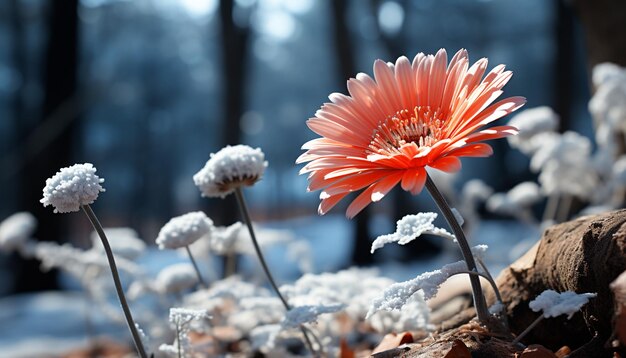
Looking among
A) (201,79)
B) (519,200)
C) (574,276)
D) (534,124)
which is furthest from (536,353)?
(201,79)

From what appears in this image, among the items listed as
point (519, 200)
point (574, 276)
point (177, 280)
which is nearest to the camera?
point (574, 276)

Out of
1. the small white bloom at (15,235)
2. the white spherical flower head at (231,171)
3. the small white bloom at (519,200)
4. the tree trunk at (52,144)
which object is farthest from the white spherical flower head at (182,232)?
the tree trunk at (52,144)

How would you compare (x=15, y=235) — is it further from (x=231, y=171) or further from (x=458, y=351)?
(x=458, y=351)

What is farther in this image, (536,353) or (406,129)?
(406,129)

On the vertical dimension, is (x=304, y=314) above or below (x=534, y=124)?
below

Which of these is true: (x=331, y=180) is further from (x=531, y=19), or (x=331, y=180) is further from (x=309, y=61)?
(x=309, y=61)

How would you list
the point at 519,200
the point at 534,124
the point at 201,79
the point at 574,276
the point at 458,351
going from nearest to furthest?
the point at 458,351 < the point at 574,276 < the point at 534,124 < the point at 519,200 < the point at 201,79

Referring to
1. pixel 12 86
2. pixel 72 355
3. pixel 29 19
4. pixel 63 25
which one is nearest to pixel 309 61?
pixel 12 86
